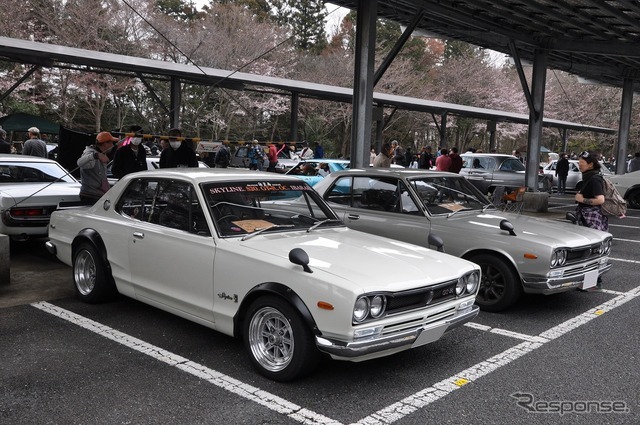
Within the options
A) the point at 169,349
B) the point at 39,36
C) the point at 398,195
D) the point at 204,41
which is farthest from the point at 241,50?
the point at 169,349

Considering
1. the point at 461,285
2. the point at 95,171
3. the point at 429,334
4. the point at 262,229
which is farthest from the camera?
the point at 95,171

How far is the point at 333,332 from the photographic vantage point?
11.5 ft

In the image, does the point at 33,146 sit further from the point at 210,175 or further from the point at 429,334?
the point at 429,334

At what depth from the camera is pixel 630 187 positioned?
16203 millimetres

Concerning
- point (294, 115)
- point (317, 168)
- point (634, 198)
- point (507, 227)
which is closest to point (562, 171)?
point (634, 198)

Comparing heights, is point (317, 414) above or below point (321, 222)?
below

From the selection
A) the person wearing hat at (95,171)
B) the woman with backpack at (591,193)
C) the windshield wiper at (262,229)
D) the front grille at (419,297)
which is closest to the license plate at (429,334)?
the front grille at (419,297)

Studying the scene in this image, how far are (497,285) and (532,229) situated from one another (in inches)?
29.8

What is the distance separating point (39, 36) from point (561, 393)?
2955 centimetres

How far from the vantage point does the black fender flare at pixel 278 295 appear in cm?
357

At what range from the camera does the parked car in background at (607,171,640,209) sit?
1617 cm

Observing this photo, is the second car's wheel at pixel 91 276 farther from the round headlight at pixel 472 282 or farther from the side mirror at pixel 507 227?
the side mirror at pixel 507 227

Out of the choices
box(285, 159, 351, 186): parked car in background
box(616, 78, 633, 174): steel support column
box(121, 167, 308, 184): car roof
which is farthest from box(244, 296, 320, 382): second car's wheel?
box(616, 78, 633, 174): steel support column

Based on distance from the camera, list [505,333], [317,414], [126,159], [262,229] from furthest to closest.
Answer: [126,159]
[505,333]
[262,229]
[317,414]
